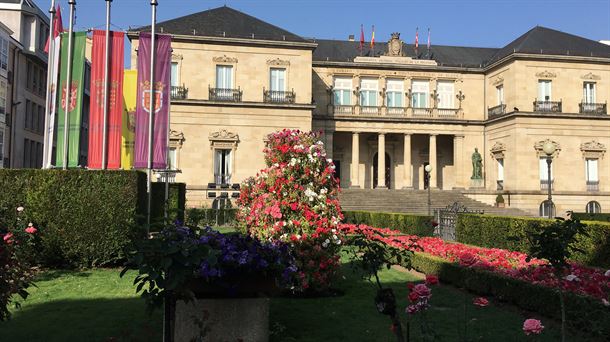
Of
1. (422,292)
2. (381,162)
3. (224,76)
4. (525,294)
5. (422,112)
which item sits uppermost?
(224,76)

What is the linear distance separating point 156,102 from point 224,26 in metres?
22.9

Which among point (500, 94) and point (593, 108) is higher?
point (500, 94)

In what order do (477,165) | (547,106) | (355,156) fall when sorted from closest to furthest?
1. (547,106)
2. (477,165)
3. (355,156)

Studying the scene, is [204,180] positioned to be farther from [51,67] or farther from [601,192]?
[601,192]

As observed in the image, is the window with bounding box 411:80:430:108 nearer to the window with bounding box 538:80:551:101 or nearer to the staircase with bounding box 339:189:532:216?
the staircase with bounding box 339:189:532:216

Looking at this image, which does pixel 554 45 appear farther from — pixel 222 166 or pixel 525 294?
pixel 525 294

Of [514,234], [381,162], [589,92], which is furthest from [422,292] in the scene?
[589,92]

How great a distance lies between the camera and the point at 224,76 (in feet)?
119

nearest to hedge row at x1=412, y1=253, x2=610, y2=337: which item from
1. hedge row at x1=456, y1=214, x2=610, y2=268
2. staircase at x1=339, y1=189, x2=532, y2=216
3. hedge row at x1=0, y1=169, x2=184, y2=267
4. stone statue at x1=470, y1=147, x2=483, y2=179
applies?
hedge row at x1=456, y1=214, x2=610, y2=268

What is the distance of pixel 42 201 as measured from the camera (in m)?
11.0

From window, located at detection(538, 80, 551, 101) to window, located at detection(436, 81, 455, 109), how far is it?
6986mm

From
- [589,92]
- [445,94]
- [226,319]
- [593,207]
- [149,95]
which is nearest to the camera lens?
[226,319]

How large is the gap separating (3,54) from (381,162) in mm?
29605

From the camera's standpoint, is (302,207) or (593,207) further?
(593,207)
